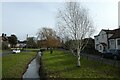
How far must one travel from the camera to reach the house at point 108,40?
4916 cm

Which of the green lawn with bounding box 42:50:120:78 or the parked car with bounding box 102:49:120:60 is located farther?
the parked car with bounding box 102:49:120:60

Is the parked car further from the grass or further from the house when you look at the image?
the grass

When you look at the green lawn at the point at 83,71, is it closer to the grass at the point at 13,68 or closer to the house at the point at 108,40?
the grass at the point at 13,68

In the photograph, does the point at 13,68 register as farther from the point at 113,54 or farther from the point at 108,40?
the point at 108,40

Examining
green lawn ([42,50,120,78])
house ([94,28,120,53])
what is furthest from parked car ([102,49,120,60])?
house ([94,28,120,53])

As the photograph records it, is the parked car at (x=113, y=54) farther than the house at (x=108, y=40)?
No

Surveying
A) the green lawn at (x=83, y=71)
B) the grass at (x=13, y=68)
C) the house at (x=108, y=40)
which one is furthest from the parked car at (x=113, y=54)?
the grass at (x=13, y=68)

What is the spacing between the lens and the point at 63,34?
3244 centimetres

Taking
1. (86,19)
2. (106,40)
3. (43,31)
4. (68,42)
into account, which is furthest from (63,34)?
(43,31)

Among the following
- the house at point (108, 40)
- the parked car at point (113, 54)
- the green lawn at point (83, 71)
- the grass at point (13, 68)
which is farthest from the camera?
the house at point (108, 40)

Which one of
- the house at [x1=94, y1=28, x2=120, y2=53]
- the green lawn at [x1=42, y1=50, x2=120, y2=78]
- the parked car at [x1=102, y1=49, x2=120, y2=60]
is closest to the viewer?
the green lawn at [x1=42, y1=50, x2=120, y2=78]

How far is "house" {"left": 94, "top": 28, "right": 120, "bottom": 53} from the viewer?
49159 mm

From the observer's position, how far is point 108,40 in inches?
2163

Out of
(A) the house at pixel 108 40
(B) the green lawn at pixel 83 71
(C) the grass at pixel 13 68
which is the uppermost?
(A) the house at pixel 108 40
